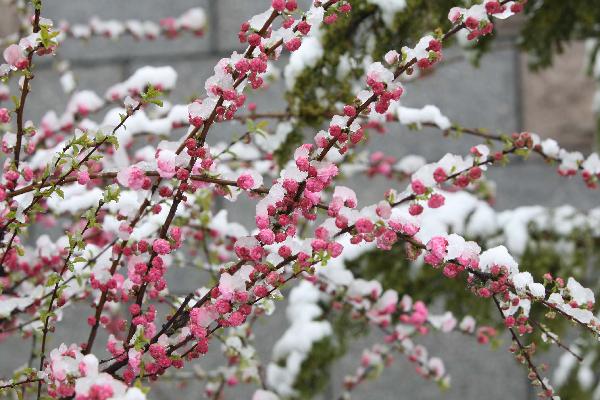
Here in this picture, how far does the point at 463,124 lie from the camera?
2.79 meters

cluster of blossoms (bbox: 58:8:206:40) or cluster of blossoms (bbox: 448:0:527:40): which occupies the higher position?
cluster of blossoms (bbox: 58:8:206:40)

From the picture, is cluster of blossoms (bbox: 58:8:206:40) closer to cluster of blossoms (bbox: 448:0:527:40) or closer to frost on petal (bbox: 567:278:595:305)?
cluster of blossoms (bbox: 448:0:527:40)

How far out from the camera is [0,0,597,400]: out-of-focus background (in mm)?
2730

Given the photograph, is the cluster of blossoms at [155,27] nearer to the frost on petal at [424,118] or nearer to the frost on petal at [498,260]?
the frost on petal at [424,118]

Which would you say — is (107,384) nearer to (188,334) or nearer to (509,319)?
(188,334)

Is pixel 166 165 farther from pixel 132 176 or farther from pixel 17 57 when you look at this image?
pixel 17 57

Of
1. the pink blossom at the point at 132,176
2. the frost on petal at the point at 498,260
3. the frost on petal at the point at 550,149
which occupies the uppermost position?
the pink blossom at the point at 132,176

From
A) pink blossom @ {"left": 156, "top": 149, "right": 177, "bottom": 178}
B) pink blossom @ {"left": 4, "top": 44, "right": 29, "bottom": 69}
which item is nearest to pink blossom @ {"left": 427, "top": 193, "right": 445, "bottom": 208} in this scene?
pink blossom @ {"left": 156, "top": 149, "right": 177, "bottom": 178}

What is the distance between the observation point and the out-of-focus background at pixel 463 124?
2730 mm

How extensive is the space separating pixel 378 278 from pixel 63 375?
132 centimetres

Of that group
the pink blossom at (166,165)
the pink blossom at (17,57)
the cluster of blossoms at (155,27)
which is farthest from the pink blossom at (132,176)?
the cluster of blossoms at (155,27)

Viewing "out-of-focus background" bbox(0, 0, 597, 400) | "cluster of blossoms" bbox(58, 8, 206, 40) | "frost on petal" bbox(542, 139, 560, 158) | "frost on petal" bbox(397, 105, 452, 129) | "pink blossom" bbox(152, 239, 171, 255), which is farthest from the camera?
"out-of-focus background" bbox(0, 0, 597, 400)

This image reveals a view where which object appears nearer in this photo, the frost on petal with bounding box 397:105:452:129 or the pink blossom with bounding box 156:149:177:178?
the pink blossom with bounding box 156:149:177:178

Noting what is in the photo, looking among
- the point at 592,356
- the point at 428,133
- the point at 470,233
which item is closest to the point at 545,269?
the point at 470,233
